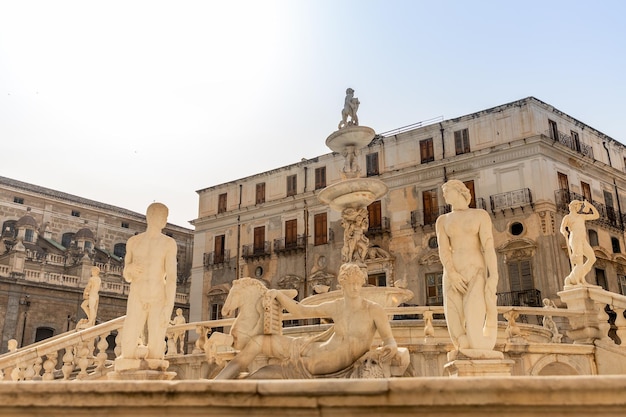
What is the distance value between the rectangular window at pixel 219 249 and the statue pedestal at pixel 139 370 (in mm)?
30736

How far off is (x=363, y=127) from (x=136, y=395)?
41.3 feet

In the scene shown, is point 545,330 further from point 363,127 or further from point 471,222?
point 471,222

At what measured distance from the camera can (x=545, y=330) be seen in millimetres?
13180

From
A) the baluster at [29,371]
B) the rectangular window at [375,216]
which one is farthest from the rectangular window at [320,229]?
the baluster at [29,371]

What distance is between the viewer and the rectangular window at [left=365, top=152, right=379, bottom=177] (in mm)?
33969

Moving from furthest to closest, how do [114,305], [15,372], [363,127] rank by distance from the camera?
[114,305] < [363,127] < [15,372]

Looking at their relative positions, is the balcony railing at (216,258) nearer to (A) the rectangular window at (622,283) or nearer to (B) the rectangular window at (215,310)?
(B) the rectangular window at (215,310)

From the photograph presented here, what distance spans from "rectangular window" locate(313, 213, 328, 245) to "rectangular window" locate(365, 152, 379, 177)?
3781 millimetres

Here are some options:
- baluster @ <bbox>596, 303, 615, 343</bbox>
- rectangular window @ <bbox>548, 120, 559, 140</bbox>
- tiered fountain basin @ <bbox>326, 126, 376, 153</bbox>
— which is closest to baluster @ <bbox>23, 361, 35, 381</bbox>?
tiered fountain basin @ <bbox>326, 126, 376, 153</bbox>

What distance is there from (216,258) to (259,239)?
342 cm

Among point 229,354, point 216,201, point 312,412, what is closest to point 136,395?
point 312,412

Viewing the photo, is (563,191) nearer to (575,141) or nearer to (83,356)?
(575,141)

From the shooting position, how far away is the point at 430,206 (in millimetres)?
31469

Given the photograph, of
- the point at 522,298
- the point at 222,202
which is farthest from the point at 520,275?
the point at 222,202
